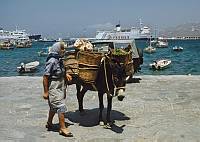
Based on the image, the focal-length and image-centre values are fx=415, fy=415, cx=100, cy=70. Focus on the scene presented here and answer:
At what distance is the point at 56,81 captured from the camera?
7.03 metres

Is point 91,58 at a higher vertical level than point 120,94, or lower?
higher

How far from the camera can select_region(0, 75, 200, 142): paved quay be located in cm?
699

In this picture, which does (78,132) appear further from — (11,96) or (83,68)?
(11,96)

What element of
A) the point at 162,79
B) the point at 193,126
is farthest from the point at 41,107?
the point at 162,79

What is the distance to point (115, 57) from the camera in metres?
7.46

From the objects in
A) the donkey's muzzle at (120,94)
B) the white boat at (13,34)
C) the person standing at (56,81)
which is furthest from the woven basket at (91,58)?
the white boat at (13,34)

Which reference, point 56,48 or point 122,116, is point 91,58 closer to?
point 56,48

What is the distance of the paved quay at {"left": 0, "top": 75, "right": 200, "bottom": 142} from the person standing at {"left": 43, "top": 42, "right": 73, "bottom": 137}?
456 millimetres

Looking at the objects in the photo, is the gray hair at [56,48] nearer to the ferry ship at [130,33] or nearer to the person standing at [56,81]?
the person standing at [56,81]

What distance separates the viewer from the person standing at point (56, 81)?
696cm

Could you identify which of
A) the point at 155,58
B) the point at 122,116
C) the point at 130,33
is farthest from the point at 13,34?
the point at 122,116

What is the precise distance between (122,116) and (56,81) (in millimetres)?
2043

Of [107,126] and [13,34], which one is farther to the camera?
[13,34]

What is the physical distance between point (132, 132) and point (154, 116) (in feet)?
4.44
